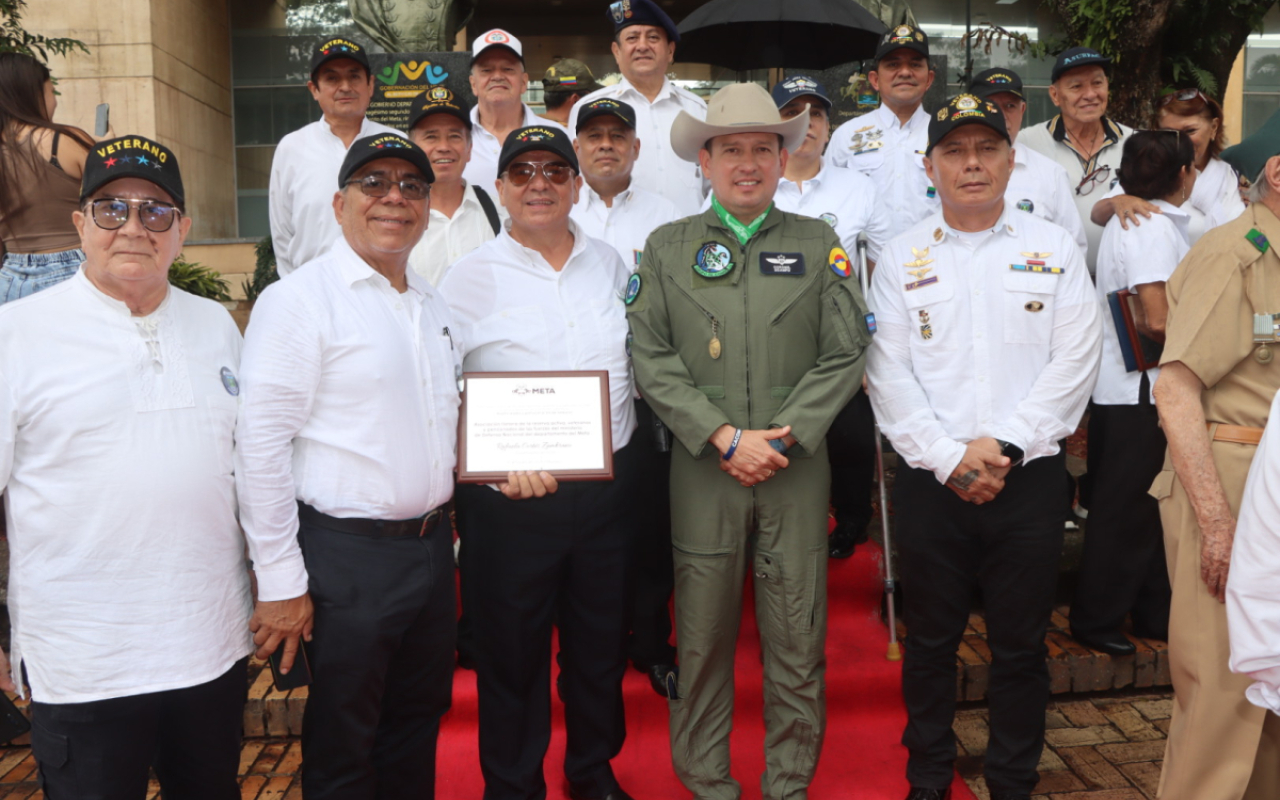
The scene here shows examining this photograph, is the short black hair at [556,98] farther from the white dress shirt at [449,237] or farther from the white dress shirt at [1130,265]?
the white dress shirt at [1130,265]

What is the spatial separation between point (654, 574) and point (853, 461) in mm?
1327

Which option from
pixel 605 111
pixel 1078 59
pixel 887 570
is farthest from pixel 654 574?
pixel 1078 59

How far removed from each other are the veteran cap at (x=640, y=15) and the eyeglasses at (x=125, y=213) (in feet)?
10.1

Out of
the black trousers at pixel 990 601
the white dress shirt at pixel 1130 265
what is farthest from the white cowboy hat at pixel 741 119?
the white dress shirt at pixel 1130 265

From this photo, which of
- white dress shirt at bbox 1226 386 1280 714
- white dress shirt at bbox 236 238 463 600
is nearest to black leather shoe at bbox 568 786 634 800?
white dress shirt at bbox 236 238 463 600

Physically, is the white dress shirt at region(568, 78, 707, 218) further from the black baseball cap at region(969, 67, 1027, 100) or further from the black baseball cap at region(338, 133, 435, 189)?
the black baseball cap at region(338, 133, 435, 189)

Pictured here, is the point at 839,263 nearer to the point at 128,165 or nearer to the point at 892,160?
the point at 892,160

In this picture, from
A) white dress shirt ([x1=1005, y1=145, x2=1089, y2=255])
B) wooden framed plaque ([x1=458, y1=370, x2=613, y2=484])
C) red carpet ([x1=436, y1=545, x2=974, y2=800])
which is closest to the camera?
wooden framed plaque ([x1=458, y1=370, x2=613, y2=484])

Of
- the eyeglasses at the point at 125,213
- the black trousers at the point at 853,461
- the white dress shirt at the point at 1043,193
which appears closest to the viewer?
the eyeglasses at the point at 125,213

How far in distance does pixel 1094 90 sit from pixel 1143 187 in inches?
39.0

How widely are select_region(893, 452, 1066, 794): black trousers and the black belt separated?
5.84ft

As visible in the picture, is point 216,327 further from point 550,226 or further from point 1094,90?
→ point 1094,90

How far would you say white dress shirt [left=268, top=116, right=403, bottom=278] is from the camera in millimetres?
4332

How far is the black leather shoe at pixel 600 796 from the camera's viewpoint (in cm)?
349
